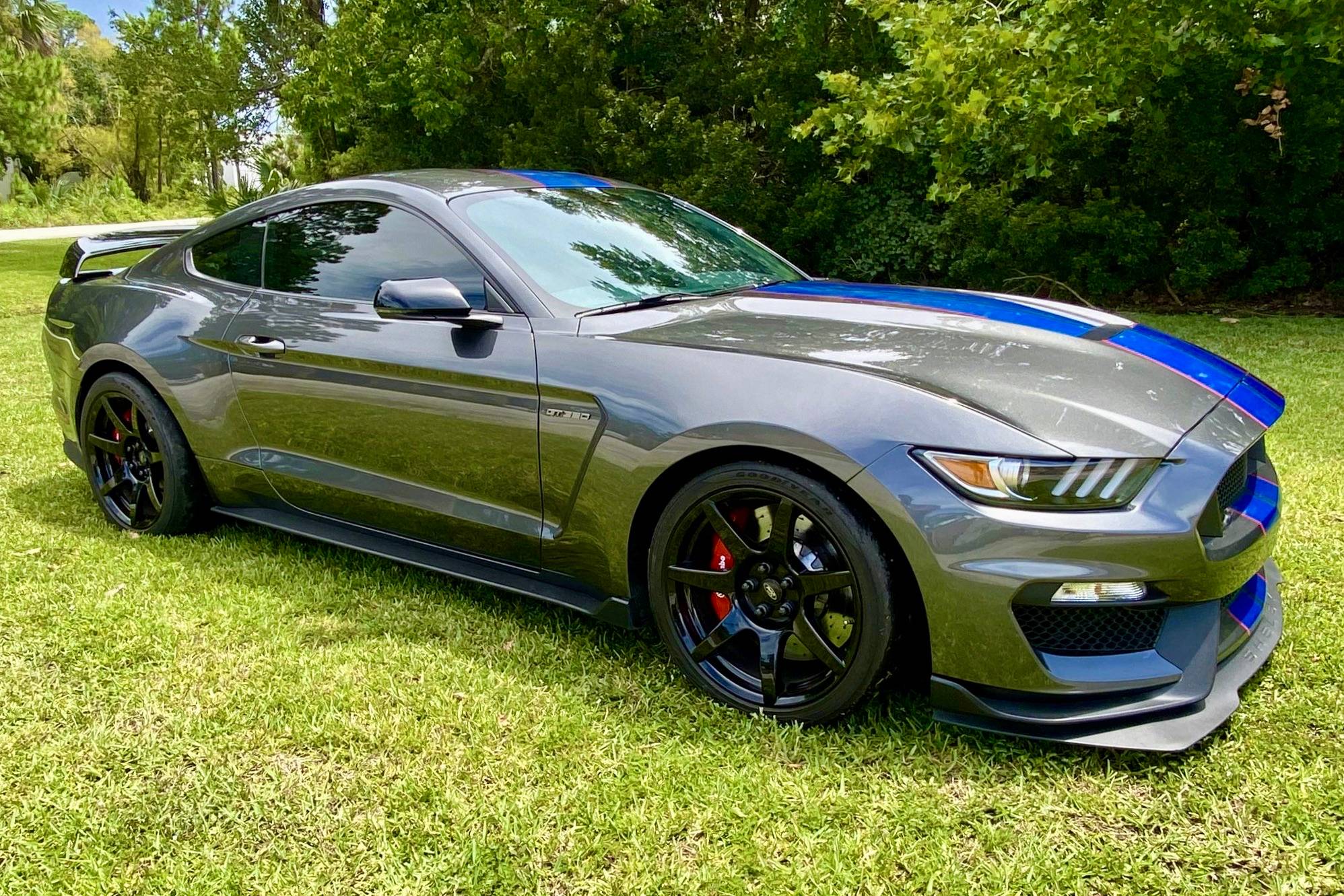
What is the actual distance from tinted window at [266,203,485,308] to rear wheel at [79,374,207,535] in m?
0.78

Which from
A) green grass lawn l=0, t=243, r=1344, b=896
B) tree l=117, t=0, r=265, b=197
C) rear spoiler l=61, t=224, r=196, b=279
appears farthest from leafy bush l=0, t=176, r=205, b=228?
green grass lawn l=0, t=243, r=1344, b=896

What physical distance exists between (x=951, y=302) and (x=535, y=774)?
73.3 inches

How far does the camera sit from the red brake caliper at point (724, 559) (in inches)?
99.8

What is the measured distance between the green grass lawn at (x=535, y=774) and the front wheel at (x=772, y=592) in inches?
4.8

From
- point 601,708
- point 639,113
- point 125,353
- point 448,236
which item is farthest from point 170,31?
point 601,708

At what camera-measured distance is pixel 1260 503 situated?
2512 mm

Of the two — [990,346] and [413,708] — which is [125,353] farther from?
[990,346]

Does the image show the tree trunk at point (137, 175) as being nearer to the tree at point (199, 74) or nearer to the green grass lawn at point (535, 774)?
the tree at point (199, 74)

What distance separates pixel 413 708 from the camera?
2.65 metres

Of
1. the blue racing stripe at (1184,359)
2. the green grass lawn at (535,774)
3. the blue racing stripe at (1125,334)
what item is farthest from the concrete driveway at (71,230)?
the blue racing stripe at (1184,359)

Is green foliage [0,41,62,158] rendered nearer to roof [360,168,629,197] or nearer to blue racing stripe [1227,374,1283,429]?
roof [360,168,629,197]

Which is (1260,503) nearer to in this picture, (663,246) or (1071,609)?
(1071,609)

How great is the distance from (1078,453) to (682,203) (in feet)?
7.38

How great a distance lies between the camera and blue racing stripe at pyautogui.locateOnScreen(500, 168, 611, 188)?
3.60 metres
